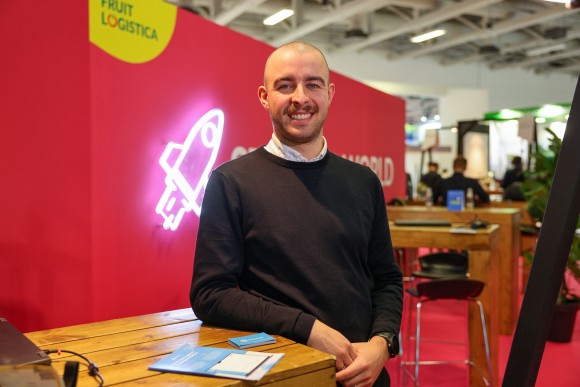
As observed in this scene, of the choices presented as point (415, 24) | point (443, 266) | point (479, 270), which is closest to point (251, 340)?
point (479, 270)

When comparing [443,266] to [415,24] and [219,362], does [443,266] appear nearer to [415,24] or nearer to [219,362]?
[219,362]

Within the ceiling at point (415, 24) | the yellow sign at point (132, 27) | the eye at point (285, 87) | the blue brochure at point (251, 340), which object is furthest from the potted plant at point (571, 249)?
the ceiling at point (415, 24)

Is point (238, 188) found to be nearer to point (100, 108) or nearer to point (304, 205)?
point (304, 205)

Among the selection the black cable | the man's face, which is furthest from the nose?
the black cable

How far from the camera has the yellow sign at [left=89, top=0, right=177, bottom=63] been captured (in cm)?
288

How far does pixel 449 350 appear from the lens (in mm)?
4535

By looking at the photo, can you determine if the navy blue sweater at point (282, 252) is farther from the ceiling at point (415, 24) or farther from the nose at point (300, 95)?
the ceiling at point (415, 24)

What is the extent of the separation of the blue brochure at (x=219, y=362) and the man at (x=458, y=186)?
20.6ft

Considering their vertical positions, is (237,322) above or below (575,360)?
above

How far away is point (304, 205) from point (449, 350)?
3.35 m

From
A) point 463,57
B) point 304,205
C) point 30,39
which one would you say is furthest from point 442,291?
point 463,57

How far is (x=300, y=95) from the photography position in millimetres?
1595

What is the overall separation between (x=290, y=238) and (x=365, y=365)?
0.38 meters

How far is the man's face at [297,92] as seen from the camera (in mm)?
1605
